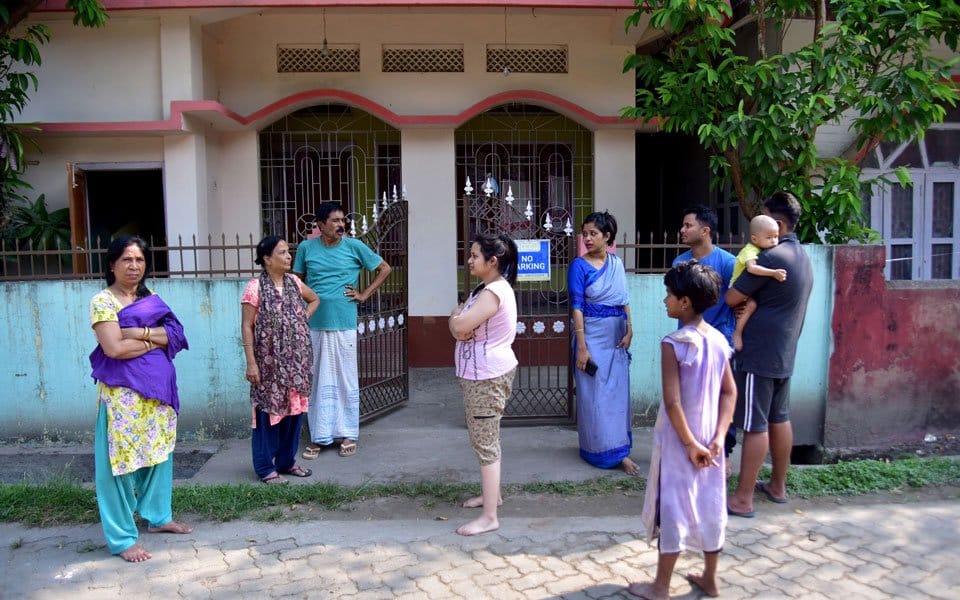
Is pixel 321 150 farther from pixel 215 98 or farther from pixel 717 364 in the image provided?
pixel 717 364

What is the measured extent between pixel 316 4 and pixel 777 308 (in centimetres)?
506

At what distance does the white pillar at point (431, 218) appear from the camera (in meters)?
7.93

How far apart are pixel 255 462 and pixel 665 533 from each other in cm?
271

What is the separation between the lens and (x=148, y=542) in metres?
3.83

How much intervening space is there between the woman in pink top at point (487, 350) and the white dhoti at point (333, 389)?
1.60 m

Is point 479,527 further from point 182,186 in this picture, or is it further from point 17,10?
→ point 17,10

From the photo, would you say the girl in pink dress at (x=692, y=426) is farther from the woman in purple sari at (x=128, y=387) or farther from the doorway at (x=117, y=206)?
the doorway at (x=117, y=206)

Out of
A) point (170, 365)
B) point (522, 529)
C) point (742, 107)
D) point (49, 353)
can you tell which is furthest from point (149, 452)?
point (742, 107)

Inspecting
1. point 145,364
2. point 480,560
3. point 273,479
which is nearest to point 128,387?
point 145,364

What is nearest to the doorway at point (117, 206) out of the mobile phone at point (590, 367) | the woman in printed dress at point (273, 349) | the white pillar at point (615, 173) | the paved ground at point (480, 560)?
the woman in printed dress at point (273, 349)

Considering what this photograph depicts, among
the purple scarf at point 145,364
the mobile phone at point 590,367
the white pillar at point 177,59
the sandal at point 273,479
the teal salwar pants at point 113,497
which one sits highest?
the white pillar at point 177,59

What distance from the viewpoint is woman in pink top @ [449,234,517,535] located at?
3.77 meters

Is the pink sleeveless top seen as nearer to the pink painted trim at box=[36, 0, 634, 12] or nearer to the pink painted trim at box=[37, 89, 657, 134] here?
the pink painted trim at box=[36, 0, 634, 12]

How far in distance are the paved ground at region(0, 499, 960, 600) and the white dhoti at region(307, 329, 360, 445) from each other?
121 cm
